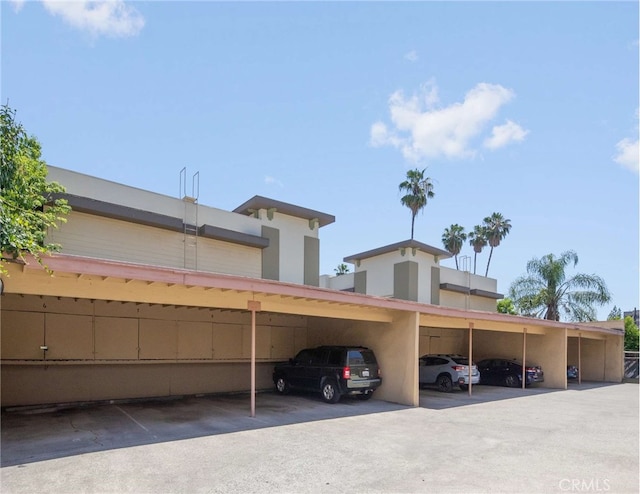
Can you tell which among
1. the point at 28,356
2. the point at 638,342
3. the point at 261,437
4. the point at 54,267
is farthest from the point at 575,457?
the point at 638,342

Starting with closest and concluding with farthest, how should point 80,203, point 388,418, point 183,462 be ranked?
1. point 183,462
2. point 388,418
3. point 80,203

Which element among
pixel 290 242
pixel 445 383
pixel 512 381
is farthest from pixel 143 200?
pixel 512 381

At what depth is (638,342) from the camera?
31469mm

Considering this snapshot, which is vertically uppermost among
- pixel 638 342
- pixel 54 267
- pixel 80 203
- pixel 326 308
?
pixel 80 203

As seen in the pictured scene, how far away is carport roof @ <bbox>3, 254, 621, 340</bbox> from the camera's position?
8352mm

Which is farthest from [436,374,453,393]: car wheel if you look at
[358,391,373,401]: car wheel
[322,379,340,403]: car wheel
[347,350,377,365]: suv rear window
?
[322,379,340,403]: car wheel

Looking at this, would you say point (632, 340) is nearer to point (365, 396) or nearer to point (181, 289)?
point (365, 396)

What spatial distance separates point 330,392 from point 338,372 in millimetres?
719

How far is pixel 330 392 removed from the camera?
1385 centimetres

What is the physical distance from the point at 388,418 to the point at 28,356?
9866 mm

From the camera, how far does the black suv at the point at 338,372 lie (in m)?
13.6

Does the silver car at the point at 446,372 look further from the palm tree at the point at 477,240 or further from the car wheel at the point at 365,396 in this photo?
the palm tree at the point at 477,240

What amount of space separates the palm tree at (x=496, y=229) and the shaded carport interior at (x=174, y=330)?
98.7 feet

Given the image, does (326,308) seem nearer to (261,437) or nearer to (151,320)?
(261,437)
